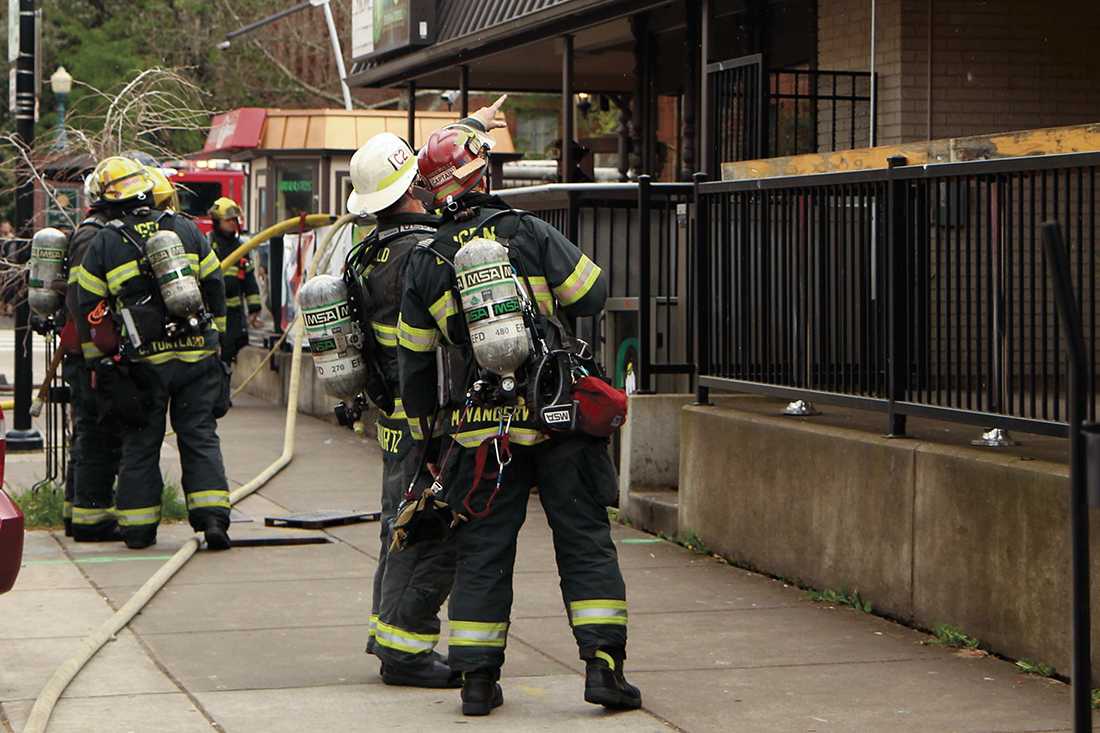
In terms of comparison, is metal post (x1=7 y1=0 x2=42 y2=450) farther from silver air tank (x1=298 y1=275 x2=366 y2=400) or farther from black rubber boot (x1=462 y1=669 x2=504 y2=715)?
black rubber boot (x1=462 y1=669 x2=504 y2=715)

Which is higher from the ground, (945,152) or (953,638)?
(945,152)

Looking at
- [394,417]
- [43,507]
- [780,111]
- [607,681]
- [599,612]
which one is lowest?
[607,681]

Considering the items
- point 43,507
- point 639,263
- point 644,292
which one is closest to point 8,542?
point 43,507

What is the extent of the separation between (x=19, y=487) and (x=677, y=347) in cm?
462

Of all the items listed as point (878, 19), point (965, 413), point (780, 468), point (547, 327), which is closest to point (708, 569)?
point (780, 468)

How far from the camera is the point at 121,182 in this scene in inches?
393

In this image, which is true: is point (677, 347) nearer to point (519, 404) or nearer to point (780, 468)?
point (780, 468)

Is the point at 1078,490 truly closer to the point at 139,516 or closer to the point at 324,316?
the point at 324,316

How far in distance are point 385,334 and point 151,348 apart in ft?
10.7

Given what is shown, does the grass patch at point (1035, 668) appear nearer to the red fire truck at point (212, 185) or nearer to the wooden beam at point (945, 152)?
the wooden beam at point (945, 152)

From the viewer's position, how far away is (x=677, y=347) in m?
11.4

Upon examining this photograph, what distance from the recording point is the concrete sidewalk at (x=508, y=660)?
20.2ft

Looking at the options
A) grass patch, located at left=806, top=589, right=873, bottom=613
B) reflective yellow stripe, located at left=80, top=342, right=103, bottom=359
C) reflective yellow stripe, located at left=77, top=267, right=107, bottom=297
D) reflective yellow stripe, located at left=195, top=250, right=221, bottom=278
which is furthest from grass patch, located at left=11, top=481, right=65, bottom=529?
grass patch, located at left=806, top=589, right=873, bottom=613

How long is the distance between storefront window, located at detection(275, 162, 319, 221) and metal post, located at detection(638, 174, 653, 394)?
1530 cm
